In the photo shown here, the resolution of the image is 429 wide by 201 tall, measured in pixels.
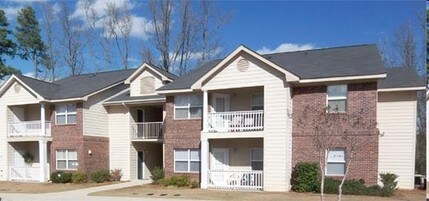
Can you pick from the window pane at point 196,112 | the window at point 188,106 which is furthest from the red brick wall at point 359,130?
the window at point 188,106

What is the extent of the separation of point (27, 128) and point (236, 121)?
15.3m

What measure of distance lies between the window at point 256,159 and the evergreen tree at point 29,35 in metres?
28.6

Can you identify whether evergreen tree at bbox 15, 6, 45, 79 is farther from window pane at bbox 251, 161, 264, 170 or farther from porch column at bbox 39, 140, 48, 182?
window pane at bbox 251, 161, 264, 170

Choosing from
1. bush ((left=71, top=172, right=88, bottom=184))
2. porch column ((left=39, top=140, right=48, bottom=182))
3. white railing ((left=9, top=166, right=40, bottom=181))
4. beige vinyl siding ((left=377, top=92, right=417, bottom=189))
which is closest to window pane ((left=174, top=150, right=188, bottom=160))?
bush ((left=71, top=172, right=88, bottom=184))

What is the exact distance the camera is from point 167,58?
4306 cm

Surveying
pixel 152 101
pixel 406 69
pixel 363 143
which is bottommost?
pixel 363 143

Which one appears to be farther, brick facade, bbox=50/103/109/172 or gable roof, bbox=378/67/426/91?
brick facade, bbox=50/103/109/172

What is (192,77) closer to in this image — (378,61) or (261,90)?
(261,90)

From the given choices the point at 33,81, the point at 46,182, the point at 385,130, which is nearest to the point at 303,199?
the point at 385,130

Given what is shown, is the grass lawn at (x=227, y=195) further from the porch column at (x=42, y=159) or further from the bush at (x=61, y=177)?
the porch column at (x=42, y=159)

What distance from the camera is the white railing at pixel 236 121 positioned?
21391mm

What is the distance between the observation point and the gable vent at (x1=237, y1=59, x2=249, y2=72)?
2130 cm

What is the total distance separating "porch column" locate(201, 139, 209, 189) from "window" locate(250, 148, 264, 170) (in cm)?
229

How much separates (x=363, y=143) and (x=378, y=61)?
3882 millimetres
